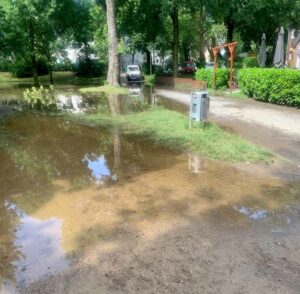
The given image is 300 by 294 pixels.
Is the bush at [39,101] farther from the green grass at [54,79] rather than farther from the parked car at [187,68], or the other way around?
the parked car at [187,68]

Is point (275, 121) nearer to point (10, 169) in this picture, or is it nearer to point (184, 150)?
point (184, 150)

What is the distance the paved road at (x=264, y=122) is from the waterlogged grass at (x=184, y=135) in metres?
0.61

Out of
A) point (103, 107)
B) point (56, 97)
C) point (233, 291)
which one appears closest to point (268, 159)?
point (233, 291)

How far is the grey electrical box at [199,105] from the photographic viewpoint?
950cm

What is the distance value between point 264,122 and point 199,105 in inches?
128

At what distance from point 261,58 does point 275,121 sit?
41.3ft

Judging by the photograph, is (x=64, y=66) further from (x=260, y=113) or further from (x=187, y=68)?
(x=260, y=113)

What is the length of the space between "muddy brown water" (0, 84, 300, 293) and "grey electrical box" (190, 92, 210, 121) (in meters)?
1.99

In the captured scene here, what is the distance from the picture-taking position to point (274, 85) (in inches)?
594

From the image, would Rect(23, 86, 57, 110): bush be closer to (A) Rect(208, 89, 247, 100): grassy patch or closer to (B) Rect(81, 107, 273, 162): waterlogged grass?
(B) Rect(81, 107, 273, 162): waterlogged grass

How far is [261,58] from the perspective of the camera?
75.3 feet

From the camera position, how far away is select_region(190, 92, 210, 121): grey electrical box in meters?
9.50

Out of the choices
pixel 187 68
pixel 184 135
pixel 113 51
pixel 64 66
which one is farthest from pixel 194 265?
pixel 64 66

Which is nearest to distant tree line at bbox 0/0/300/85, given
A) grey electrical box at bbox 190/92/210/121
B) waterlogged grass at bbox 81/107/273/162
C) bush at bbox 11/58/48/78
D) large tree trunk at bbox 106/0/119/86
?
large tree trunk at bbox 106/0/119/86
